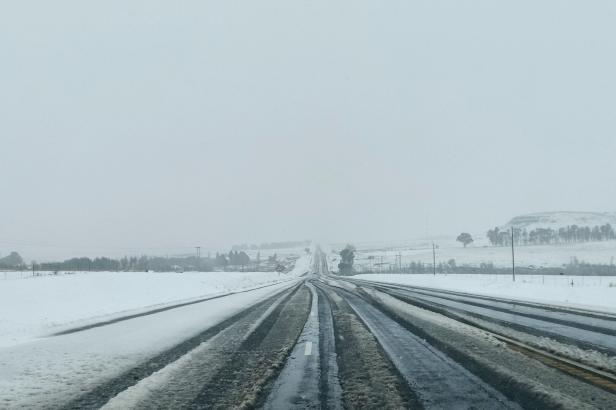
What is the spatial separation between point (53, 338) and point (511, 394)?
10324 millimetres

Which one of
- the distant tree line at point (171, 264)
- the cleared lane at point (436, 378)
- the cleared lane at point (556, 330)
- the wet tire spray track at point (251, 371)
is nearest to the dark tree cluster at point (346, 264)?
the distant tree line at point (171, 264)

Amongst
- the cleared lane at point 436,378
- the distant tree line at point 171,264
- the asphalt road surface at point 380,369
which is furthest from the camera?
the distant tree line at point 171,264

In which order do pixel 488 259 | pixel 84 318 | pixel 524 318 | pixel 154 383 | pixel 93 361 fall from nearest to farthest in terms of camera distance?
pixel 154 383 → pixel 93 361 → pixel 524 318 → pixel 84 318 → pixel 488 259

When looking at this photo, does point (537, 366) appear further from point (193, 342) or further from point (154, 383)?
point (193, 342)

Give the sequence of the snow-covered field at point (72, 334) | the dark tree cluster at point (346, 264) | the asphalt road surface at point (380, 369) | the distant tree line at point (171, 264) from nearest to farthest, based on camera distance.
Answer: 1. the asphalt road surface at point (380, 369)
2. the snow-covered field at point (72, 334)
3. the distant tree line at point (171, 264)
4. the dark tree cluster at point (346, 264)

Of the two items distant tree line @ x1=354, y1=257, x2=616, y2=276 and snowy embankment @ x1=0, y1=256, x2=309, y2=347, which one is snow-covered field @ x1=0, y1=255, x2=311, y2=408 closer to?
snowy embankment @ x1=0, y1=256, x2=309, y2=347

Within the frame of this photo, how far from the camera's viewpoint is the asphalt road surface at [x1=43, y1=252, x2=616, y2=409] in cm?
590

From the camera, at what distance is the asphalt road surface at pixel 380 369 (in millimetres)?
5902

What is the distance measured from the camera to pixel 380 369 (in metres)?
7.63

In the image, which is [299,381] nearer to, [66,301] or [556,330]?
[556,330]

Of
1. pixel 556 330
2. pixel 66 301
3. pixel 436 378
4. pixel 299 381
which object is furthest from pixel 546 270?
pixel 299 381

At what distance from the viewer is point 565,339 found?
10.5 metres

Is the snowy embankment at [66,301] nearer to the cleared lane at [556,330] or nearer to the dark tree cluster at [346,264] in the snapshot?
the cleared lane at [556,330]

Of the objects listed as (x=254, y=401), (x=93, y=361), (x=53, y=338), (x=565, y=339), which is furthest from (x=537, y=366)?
(x=53, y=338)
